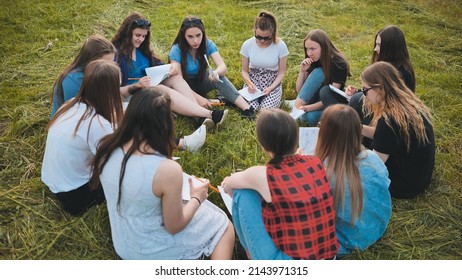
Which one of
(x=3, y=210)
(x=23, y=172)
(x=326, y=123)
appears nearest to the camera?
(x=326, y=123)

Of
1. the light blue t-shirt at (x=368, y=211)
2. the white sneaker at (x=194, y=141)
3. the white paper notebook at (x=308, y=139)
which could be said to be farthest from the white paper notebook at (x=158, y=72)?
the light blue t-shirt at (x=368, y=211)

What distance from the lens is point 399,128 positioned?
3355 mm

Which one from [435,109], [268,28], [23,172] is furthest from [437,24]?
[23,172]

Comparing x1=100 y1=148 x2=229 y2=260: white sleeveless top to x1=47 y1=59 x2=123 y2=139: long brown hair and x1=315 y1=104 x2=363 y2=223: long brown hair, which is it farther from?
x1=315 y1=104 x2=363 y2=223: long brown hair

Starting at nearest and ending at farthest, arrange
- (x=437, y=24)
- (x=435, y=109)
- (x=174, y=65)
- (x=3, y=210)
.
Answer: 1. (x=3, y=210)
2. (x=174, y=65)
3. (x=435, y=109)
4. (x=437, y=24)

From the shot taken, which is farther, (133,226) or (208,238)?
(208,238)

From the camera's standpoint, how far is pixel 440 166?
4254 mm

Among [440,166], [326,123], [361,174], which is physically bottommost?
[440,166]

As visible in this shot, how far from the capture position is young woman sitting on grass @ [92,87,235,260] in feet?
8.40

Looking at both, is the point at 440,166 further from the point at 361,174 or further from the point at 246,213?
the point at 246,213

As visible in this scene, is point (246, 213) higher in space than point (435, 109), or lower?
higher

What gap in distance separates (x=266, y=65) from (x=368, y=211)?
263 cm

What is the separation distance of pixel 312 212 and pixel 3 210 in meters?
2.45

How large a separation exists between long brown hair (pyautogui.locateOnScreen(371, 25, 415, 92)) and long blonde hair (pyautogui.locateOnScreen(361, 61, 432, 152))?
0.86 m
